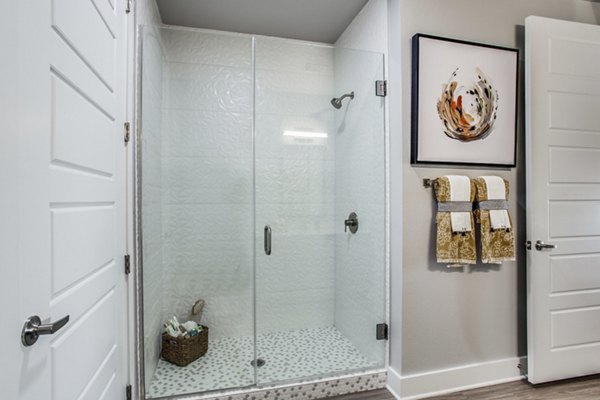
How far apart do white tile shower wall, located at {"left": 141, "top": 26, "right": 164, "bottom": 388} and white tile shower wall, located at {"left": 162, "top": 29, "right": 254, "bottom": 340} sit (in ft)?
0.32

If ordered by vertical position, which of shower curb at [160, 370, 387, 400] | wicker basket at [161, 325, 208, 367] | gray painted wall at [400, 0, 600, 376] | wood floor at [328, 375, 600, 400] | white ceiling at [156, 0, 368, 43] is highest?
white ceiling at [156, 0, 368, 43]

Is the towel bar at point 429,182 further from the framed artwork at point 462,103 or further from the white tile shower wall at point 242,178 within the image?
the white tile shower wall at point 242,178

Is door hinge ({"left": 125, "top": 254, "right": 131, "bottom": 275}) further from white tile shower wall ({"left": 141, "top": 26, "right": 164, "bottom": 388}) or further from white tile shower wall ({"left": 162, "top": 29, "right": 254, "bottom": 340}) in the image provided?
white tile shower wall ({"left": 162, "top": 29, "right": 254, "bottom": 340})

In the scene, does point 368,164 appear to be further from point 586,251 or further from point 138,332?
point 138,332

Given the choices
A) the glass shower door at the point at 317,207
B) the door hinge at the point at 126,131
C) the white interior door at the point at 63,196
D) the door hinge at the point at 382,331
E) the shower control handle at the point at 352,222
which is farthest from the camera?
the shower control handle at the point at 352,222

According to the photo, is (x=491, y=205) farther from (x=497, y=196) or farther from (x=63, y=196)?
(x=63, y=196)

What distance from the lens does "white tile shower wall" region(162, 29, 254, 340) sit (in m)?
2.26

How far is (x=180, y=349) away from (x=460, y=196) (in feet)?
6.85

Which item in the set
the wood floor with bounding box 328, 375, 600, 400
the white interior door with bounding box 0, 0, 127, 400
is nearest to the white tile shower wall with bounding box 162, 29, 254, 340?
the white interior door with bounding box 0, 0, 127, 400

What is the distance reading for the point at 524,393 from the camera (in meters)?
1.97

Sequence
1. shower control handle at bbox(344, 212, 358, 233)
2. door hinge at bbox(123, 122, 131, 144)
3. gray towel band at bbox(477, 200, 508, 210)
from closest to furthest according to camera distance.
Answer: door hinge at bbox(123, 122, 131, 144) < gray towel band at bbox(477, 200, 508, 210) < shower control handle at bbox(344, 212, 358, 233)

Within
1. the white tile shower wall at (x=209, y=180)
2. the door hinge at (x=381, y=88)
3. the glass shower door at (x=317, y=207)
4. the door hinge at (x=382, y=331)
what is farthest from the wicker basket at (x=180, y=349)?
the door hinge at (x=381, y=88)

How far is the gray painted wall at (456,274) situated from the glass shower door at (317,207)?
22 cm

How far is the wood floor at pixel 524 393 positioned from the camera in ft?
6.31
